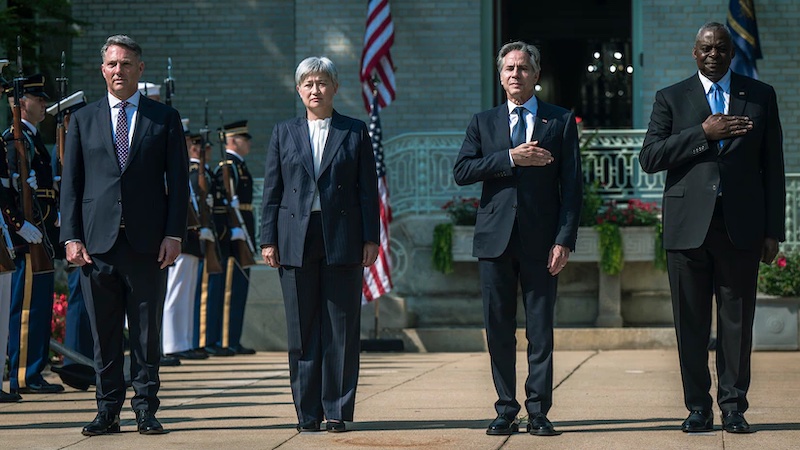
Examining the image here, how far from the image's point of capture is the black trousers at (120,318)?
7.77m

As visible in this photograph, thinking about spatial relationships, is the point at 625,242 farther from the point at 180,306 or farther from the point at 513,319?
the point at 513,319

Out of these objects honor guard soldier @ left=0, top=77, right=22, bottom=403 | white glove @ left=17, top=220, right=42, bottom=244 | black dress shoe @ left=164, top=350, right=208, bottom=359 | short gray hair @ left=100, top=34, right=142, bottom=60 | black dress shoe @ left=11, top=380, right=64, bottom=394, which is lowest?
black dress shoe @ left=164, top=350, right=208, bottom=359

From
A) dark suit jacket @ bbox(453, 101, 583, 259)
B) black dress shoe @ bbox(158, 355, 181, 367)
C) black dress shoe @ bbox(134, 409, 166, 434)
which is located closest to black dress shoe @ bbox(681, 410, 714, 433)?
dark suit jacket @ bbox(453, 101, 583, 259)

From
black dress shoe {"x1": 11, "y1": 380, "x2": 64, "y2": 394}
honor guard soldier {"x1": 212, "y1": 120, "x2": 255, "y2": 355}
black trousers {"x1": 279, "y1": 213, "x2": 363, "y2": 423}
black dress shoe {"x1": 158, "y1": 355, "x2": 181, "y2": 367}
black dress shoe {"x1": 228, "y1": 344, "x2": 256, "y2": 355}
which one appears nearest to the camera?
black trousers {"x1": 279, "y1": 213, "x2": 363, "y2": 423}

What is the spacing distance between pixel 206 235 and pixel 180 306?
0.76m

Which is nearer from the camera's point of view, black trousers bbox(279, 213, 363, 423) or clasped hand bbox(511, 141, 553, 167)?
clasped hand bbox(511, 141, 553, 167)

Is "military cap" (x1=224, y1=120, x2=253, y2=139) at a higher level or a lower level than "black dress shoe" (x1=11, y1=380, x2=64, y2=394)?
higher

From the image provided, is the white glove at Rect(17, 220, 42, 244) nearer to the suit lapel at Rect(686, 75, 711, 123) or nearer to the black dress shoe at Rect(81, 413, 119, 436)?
the black dress shoe at Rect(81, 413, 119, 436)

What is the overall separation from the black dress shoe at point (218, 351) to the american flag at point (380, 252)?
1.55m

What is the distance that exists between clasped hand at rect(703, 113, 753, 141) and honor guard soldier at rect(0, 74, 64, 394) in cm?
468

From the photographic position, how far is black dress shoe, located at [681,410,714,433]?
7.57 meters

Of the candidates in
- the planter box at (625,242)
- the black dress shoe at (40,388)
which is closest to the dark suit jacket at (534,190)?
the black dress shoe at (40,388)

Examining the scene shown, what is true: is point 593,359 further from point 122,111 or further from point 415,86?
point 122,111

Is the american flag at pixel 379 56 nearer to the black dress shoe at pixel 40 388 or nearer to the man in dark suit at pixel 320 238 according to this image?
the black dress shoe at pixel 40 388
